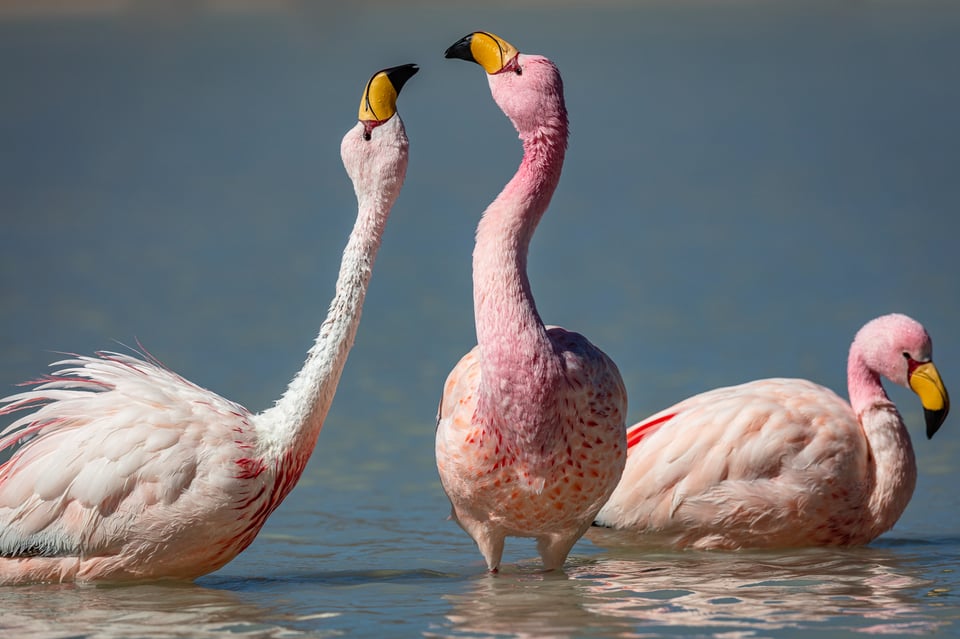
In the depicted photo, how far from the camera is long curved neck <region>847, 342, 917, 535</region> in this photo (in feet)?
25.6

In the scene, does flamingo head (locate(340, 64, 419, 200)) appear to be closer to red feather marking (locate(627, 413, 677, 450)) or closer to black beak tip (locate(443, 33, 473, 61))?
black beak tip (locate(443, 33, 473, 61))

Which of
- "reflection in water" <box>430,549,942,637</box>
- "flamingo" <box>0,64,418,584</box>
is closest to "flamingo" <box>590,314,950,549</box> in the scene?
"reflection in water" <box>430,549,942,637</box>

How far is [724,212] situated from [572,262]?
19.0 ft

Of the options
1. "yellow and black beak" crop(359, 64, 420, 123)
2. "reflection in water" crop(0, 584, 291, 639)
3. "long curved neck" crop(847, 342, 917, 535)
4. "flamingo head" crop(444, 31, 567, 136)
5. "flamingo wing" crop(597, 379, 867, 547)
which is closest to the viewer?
"reflection in water" crop(0, 584, 291, 639)

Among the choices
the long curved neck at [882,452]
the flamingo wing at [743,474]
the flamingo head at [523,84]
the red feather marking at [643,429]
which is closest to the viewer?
the flamingo head at [523,84]

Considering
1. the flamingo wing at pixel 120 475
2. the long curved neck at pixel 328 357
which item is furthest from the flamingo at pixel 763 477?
the flamingo wing at pixel 120 475

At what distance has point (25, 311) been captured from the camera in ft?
56.5

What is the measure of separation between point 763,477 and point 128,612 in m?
3.41

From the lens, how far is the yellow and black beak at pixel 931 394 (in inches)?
321

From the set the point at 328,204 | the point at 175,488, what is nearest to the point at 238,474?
the point at 175,488

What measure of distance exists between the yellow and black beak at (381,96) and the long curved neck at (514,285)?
0.63m

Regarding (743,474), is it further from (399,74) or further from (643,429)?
(399,74)

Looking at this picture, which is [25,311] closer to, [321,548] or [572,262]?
[572,262]

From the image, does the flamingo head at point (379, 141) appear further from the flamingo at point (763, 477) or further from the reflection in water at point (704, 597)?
the flamingo at point (763, 477)
